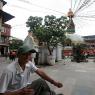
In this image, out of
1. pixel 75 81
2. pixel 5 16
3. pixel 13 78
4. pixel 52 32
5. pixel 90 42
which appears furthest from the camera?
pixel 90 42

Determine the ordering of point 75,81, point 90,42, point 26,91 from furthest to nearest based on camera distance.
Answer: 1. point 90,42
2. point 75,81
3. point 26,91

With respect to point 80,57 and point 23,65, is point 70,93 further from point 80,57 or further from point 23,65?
point 80,57

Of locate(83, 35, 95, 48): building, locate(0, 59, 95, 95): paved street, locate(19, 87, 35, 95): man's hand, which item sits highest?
locate(83, 35, 95, 48): building

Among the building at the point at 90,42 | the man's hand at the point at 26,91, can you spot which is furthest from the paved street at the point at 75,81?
the building at the point at 90,42

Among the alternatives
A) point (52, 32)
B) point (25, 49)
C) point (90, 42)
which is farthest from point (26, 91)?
point (90, 42)

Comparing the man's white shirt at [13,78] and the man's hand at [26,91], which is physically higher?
the man's white shirt at [13,78]

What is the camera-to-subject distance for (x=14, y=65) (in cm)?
367

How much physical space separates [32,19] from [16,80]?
47921mm

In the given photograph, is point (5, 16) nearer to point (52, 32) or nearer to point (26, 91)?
point (52, 32)

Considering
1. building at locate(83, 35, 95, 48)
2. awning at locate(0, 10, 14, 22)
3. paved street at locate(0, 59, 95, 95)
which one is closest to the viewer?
paved street at locate(0, 59, 95, 95)

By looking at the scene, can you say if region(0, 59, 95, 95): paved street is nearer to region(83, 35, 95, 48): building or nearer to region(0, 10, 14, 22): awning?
region(0, 10, 14, 22): awning

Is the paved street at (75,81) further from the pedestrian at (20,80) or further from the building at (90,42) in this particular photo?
the building at (90,42)

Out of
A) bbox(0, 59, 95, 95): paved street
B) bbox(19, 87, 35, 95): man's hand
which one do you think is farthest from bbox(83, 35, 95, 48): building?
bbox(19, 87, 35, 95): man's hand

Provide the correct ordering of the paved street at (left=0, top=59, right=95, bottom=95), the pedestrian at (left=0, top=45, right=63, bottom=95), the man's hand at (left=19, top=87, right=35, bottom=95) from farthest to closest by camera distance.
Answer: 1. the paved street at (left=0, top=59, right=95, bottom=95)
2. the pedestrian at (left=0, top=45, right=63, bottom=95)
3. the man's hand at (left=19, top=87, right=35, bottom=95)
